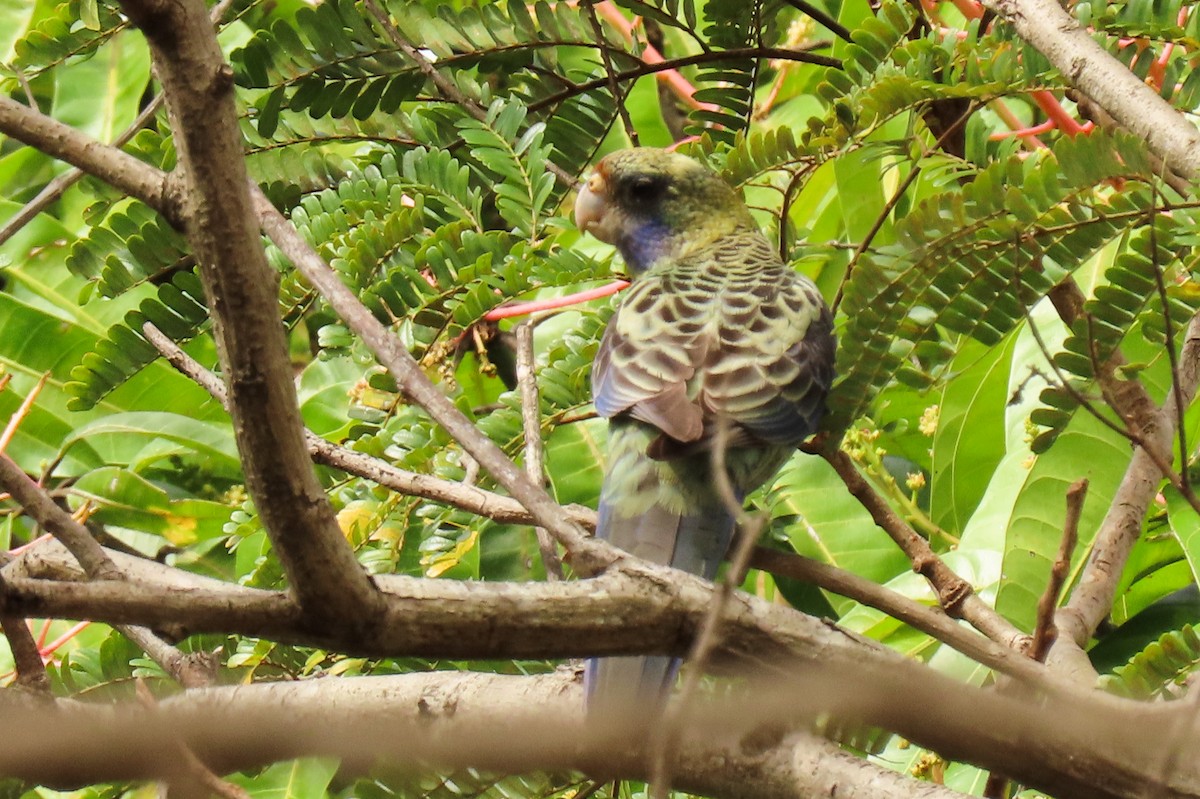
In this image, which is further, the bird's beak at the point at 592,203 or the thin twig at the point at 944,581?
the bird's beak at the point at 592,203

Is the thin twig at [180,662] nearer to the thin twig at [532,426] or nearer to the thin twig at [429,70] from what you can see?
the thin twig at [532,426]

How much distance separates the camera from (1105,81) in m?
1.48

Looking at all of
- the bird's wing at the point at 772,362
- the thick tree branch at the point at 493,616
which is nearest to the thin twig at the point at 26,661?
the thick tree branch at the point at 493,616

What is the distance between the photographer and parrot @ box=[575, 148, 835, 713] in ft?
6.19

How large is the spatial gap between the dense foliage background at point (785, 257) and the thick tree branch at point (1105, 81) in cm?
3

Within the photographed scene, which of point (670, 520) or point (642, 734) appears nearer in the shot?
point (642, 734)

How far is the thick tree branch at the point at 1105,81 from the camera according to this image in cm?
141

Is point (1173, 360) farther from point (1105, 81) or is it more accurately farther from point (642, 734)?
point (642, 734)

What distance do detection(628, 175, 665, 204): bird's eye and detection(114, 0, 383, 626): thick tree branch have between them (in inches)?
74.4

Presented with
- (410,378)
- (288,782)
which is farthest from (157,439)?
(410,378)

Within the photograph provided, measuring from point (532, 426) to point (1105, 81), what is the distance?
35.6 inches

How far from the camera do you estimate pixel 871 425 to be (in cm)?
231

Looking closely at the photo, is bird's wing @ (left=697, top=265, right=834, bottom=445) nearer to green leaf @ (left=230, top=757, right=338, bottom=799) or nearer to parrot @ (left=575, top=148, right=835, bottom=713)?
parrot @ (left=575, top=148, right=835, bottom=713)

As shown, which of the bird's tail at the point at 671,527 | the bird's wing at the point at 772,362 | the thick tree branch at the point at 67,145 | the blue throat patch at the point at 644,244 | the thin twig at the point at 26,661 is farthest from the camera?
the blue throat patch at the point at 644,244
